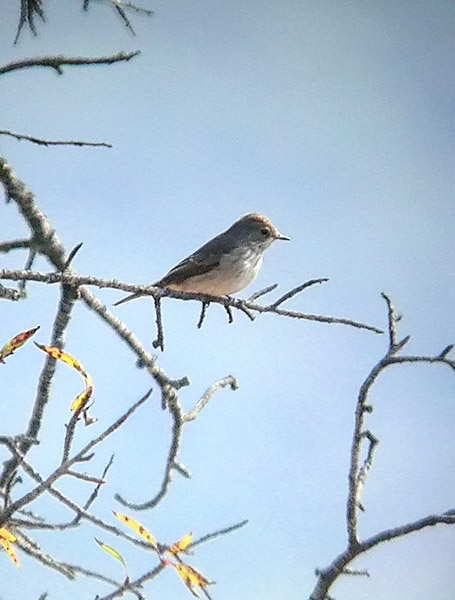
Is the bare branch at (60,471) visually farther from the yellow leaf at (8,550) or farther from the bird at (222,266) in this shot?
the bird at (222,266)

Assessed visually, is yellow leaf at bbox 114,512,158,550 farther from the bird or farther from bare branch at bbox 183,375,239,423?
the bird

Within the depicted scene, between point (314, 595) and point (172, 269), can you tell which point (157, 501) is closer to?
point (314, 595)

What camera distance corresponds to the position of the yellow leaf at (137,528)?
240 cm

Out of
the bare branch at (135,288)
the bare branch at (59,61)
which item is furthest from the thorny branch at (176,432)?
the bare branch at (59,61)

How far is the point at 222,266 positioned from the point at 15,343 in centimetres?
421

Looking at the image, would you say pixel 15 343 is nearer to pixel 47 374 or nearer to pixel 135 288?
pixel 135 288

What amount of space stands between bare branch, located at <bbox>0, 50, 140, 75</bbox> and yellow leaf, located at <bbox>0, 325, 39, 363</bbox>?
1265mm

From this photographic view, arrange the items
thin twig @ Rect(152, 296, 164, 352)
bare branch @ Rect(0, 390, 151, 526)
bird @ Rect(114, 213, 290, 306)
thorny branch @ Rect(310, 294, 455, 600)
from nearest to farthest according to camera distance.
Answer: bare branch @ Rect(0, 390, 151, 526) < thorny branch @ Rect(310, 294, 455, 600) < thin twig @ Rect(152, 296, 164, 352) < bird @ Rect(114, 213, 290, 306)

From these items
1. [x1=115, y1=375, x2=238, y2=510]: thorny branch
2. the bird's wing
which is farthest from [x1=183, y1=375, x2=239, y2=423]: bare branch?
the bird's wing

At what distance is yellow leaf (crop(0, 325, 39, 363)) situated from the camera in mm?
2521

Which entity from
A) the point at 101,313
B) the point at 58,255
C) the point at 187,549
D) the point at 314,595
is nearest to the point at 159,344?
the point at 101,313

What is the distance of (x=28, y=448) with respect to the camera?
14.4ft

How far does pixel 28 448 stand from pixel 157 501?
916 mm

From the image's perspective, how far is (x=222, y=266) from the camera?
6.70m
